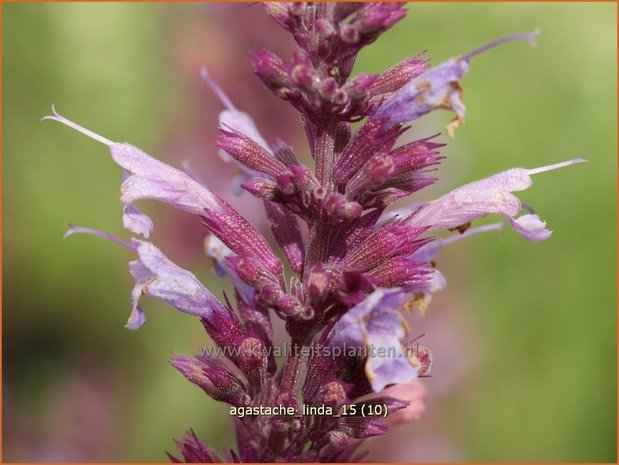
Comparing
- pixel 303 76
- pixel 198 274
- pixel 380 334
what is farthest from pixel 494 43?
pixel 198 274

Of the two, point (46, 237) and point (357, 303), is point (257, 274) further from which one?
point (46, 237)

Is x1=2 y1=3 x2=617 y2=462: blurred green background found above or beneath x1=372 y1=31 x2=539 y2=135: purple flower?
above

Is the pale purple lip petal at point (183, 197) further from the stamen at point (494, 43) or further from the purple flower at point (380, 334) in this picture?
the stamen at point (494, 43)

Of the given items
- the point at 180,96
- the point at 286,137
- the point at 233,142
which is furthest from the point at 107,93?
the point at 233,142

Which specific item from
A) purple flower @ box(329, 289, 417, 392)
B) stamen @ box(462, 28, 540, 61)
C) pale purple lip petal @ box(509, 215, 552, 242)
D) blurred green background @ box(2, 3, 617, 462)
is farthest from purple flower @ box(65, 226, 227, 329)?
blurred green background @ box(2, 3, 617, 462)

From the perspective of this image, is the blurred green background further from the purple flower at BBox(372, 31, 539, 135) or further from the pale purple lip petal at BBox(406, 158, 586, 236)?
the purple flower at BBox(372, 31, 539, 135)

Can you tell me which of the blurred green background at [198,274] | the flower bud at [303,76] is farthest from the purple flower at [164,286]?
the blurred green background at [198,274]

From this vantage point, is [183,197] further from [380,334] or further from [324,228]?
[380,334]
